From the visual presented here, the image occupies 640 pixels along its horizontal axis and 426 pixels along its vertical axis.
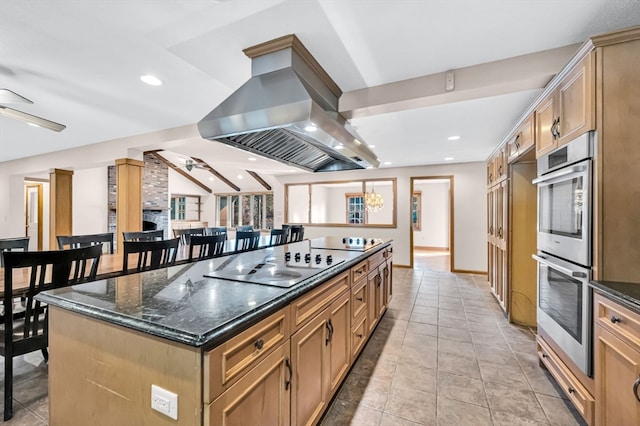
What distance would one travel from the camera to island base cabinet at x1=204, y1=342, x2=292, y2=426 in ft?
2.74

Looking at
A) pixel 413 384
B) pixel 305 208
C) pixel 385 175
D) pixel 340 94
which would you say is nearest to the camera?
pixel 413 384

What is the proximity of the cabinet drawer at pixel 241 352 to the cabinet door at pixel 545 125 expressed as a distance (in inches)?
86.7

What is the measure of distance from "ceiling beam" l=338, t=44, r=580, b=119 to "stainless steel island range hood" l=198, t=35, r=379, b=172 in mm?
421

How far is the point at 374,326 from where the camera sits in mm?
2729


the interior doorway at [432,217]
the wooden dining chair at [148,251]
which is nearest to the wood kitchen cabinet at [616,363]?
the wooden dining chair at [148,251]

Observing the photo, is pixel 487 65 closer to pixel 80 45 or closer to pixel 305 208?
pixel 80 45

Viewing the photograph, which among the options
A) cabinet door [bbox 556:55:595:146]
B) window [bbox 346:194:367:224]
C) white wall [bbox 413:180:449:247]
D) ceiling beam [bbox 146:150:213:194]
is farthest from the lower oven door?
ceiling beam [bbox 146:150:213:194]

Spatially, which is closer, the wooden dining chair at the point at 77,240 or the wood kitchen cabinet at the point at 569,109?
the wood kitchen cabinet at the point at 569,109

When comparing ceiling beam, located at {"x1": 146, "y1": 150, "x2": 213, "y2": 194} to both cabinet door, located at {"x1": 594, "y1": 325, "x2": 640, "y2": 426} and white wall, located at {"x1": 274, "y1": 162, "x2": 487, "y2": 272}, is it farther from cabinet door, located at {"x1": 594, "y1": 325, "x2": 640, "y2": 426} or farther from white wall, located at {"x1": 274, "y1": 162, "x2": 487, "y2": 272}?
cabinet door, located at {"x1": 594, "y1": 325, "x2": 640, "y2": 426}

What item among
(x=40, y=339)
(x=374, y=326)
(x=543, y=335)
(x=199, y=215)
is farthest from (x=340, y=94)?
(x=199, y=215)

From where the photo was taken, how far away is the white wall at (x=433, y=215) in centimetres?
895

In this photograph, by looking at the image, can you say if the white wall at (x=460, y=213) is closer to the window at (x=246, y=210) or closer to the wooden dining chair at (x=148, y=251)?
the wooden dining chair at (x=148, y=251)

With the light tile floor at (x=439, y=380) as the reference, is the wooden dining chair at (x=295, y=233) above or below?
above

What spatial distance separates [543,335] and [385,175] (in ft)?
15.0
